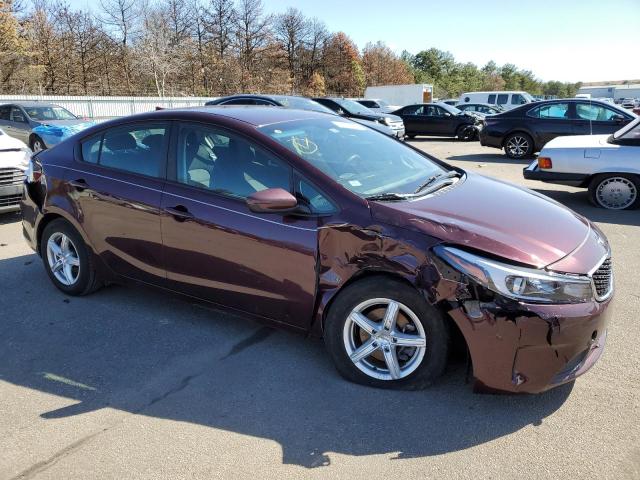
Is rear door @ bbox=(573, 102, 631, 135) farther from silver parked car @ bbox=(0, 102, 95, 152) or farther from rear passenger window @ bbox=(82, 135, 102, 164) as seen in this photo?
silver parked car @ bbox=(0, 102, 95, 152)

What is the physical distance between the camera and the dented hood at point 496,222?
2768mm

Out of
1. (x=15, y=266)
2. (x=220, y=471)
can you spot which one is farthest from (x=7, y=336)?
(x=220, y=471)

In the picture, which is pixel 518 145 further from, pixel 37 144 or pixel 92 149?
pixel 37 144

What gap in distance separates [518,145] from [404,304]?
1215 cm

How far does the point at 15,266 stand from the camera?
18.0 feet

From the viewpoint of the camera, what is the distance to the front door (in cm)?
320

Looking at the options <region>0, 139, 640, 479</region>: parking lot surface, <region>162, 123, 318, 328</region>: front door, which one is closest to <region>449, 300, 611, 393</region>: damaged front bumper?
<region>0, 139, 640, 479</region>: parking lot surface

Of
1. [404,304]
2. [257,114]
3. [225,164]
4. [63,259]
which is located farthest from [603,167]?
[63,259]

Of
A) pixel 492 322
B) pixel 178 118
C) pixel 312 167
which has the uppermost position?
pixel 178 118

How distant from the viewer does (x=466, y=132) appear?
19.5m

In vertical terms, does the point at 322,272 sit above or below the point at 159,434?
above

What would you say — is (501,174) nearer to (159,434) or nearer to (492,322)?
(492,322)

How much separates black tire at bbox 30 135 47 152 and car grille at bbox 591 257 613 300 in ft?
45.5

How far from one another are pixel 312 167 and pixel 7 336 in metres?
2.64
